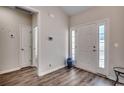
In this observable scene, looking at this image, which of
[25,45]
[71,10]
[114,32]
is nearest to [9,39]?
[25,45]

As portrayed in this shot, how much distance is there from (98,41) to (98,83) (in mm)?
1491

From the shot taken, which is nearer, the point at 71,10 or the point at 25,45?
the point at 71,10

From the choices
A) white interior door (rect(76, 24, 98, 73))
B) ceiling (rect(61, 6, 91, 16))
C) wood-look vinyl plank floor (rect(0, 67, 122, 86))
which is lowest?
wood-look vinyl plank floor (rect(0, 67, 122, 86))

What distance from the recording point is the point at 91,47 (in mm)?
4137

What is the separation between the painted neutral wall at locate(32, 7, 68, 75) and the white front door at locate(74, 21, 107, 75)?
63cm

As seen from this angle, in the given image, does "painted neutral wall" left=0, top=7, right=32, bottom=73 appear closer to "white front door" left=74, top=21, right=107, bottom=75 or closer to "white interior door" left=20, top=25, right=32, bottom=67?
A: "white interior door" left=20, top=25, right=32, bottom=67

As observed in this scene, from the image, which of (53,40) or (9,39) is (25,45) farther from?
(53,40)

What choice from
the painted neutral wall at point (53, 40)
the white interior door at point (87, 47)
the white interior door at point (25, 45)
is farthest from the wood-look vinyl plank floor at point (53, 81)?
the white interior door at point (25, 45)

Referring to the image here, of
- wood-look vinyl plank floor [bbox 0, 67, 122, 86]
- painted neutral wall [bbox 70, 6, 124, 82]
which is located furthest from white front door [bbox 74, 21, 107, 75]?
wood-look vinyl plank floor [bbox 0, 67, 122, 86]

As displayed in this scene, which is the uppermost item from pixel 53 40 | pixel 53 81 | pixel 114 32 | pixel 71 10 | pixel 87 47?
pixel 71 10

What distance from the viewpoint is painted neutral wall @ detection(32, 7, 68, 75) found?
371 cm

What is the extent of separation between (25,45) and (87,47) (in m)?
2.73

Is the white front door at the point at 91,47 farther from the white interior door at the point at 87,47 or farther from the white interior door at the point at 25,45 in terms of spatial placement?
the white interior door at the point at 25,45

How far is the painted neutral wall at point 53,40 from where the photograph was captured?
3709mm
